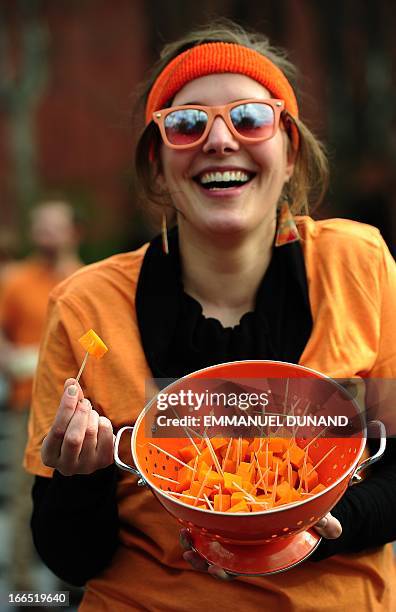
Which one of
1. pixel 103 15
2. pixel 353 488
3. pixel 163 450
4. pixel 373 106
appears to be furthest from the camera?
pixel 103 15

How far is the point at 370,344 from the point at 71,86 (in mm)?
14176

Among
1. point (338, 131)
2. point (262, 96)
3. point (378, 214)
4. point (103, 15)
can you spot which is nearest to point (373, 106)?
point (338, 131)

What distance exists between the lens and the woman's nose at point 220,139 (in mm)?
2131

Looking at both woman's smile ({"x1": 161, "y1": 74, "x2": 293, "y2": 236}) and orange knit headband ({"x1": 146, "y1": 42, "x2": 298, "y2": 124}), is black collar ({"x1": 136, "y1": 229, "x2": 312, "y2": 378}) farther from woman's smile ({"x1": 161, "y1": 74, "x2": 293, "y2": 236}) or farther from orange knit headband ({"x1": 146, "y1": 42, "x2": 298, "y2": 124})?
orange knit headband ({"x1": 146, "y1": 42, "x2": 298, "y2": 124})

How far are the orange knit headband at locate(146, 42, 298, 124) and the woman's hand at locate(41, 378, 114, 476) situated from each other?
2.77 ft

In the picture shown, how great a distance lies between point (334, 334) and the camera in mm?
2086

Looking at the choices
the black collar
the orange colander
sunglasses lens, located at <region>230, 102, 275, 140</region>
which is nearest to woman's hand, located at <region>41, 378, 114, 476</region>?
the orange colander

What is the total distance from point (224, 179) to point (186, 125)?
156 mm

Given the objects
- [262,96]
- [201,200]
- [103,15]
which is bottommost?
[103,15]

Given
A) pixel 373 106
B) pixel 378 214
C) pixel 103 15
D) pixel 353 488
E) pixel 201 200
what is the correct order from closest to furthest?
pixel 353 488
pixel 201 200
pixel 378 214
pixel 373 106
pixel 103 15

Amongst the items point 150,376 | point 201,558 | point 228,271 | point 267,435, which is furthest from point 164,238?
point 201,558

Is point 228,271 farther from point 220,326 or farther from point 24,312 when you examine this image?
point 24,312

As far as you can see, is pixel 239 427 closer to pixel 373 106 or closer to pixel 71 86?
pixel 373 106

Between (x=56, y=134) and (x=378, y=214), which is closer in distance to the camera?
(x=378, y=214)
